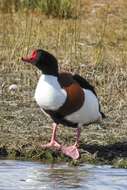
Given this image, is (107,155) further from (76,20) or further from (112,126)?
(76,20)

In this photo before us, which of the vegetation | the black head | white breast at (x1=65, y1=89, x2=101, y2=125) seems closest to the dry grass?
the vegetation

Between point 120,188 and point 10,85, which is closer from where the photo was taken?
point 120,188

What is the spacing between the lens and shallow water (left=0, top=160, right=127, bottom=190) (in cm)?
754

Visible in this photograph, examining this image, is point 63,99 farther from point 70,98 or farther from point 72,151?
point 72,151

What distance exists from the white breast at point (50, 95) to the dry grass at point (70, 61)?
63cm

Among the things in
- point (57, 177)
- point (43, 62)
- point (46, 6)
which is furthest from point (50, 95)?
point (46, 6)

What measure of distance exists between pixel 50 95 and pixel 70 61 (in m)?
4.22

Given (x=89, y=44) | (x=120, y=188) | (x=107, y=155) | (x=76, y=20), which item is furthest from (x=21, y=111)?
(x=76, y=20)

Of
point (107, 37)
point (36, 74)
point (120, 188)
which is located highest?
point (107, 37)

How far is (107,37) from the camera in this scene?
48.4 ft

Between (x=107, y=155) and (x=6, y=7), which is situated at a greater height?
(x=6, y=7)

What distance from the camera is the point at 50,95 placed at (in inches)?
332

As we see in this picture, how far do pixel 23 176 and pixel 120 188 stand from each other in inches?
38.2

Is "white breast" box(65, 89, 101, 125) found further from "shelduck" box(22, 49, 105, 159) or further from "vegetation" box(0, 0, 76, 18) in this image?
"vegetation" box(0, 0, 76, 18)
